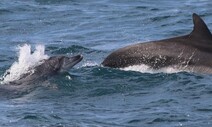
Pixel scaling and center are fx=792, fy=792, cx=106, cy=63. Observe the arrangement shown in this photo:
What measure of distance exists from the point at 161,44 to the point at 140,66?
819 millimetres

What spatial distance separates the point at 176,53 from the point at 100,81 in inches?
86.6

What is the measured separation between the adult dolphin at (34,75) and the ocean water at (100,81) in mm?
180

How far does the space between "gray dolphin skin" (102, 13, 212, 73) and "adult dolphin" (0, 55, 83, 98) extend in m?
1.14

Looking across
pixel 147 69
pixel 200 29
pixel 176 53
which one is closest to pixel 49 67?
pixel 147 69

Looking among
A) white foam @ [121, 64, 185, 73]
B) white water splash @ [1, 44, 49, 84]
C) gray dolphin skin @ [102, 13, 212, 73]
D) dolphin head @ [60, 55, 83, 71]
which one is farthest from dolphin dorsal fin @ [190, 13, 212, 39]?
white water splash @ [1, 44, 49, 84]

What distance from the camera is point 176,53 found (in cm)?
1991

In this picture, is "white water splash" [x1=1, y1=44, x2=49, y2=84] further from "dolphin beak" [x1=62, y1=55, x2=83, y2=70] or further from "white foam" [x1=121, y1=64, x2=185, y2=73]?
"white foam" [x1=121, y1=64, x2=185, y2=73]

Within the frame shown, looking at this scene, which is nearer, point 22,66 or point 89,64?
point 22,66

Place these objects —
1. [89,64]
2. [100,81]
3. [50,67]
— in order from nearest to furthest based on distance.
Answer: [100,81], [50,67], [89,64]

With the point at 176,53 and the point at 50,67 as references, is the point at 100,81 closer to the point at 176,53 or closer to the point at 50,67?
the point at 50,67

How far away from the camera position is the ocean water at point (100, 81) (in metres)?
15.7

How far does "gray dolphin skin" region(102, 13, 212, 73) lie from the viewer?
19.8m

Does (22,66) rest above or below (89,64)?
above

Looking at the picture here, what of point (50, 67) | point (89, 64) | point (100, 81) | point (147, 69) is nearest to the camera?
point (100, 81)
